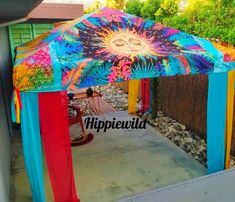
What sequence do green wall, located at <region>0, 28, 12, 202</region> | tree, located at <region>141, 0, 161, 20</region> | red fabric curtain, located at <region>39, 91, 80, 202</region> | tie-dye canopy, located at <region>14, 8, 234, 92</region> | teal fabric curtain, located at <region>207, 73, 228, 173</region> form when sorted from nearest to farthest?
tie-dye canopy, located at <region>14, 8, 234, 92</region>, red fabric curtain, located at <region>39, 91, 80, 202</region>, green wall, located at <region>0, 28, 12, 202</region>, teal fabric curtain, located at <region>207, 73, 228, 173</region>, tree, located at <region>141, 0, 161, 20</region>

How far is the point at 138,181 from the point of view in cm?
519

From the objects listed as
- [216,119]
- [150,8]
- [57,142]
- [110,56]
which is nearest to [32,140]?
[57,142]

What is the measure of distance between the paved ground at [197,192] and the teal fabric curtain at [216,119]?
0.62m

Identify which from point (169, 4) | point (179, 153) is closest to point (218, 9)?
point (169, 4)

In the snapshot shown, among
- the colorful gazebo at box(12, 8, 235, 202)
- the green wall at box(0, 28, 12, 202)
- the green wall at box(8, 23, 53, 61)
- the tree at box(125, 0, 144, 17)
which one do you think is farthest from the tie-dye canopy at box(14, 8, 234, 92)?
the tree at box(125, 0, 144, 17)

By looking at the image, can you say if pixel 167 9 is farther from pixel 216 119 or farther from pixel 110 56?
pixel 110 56

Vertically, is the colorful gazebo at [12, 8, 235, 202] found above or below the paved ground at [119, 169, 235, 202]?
above

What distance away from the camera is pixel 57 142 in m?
4.04

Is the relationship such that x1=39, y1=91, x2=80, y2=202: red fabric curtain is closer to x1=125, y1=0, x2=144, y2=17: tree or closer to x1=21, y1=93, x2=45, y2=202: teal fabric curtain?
x1=21, y1=93, x2=45, y2=202: teal fabric curtain

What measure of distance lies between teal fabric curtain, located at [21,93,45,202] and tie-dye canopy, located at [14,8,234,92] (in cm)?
27

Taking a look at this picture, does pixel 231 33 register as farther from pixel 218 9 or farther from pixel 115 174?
pixel 115 174

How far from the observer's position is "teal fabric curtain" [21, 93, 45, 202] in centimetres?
378

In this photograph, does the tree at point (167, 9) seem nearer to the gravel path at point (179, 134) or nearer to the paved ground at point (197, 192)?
the gravel path at point (179, 134)

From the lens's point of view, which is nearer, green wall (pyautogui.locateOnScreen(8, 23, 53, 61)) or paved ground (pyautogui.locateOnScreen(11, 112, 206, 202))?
paved ground (pyautogui.locateOnScreen(11, 112, 206, 202))
